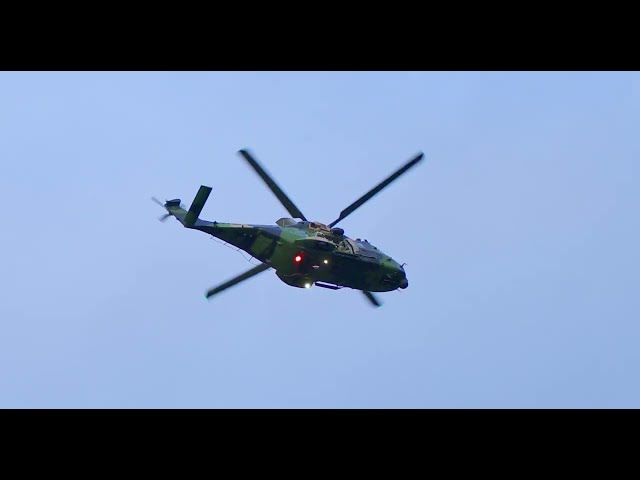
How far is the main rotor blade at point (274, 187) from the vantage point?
31094 mm

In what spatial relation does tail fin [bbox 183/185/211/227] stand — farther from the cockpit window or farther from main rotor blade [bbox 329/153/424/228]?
main rotor blade [bbox 329/153/424/228]

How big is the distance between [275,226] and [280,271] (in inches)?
77.2

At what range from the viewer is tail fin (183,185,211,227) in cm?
Answer: 2856

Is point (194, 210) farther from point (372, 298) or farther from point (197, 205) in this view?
point (372, 298)

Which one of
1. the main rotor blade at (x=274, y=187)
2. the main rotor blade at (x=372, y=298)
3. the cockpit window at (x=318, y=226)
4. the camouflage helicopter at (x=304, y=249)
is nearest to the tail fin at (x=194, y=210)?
the camouflage helicopter at (x=304, y=249)

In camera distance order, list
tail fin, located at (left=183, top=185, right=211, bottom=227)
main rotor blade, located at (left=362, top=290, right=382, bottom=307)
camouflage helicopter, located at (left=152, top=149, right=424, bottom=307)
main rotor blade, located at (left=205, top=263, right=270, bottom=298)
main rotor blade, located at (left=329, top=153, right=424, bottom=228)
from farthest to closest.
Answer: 1. main rotor blade, located at (left=362, top=290, right=382, bottom=307)
2. main rotor blade, located at (left=329, top=153, right=424, bottom=228)
3. main rotor blade, located at (left=205, top=263, right=270, bottom=298)
4. camouflage helicopter, located at (left=152, top=149, right=424, bottom=307)
5. tail fin, located at (left=183, top=185, right=211, bottom=227)

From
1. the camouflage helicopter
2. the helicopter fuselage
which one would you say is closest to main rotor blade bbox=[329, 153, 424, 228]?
the camouflage helicopter

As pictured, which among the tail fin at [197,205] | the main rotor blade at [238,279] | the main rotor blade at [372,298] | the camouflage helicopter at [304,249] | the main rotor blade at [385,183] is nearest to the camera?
the tail fin at [197,205]

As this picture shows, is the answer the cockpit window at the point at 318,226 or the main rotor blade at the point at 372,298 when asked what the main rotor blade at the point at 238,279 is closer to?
the cockpit window at the point at 318,226

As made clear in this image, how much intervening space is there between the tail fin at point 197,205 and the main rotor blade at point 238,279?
3.86 metres

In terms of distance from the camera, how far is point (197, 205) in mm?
29203

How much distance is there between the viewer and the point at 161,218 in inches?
1303
